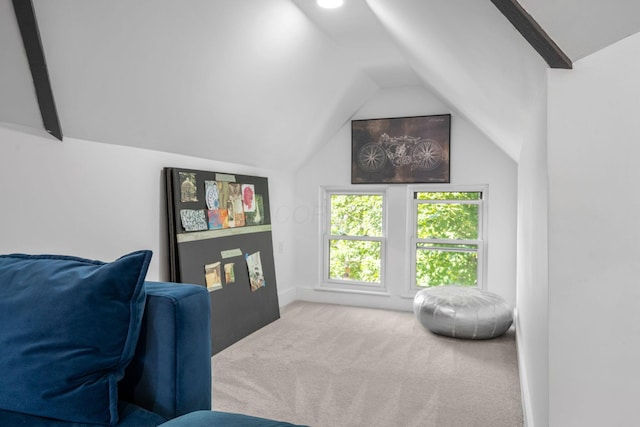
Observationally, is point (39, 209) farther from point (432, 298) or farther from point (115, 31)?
point (432, 298)

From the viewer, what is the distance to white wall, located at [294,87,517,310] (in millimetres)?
4445

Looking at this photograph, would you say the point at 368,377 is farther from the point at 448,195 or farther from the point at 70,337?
the point at 448,195

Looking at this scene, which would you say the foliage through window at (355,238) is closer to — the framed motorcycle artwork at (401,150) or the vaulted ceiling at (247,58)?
the framed motorcycle artwork at (401,150)

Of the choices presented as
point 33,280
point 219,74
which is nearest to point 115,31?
point 219,74

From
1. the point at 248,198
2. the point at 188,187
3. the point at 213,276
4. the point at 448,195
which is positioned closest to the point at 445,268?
the point at 448,195

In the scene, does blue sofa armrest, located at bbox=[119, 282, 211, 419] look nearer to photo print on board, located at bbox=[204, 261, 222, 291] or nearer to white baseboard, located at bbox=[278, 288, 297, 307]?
photo print on board, located at bbox=[204, 261, 222, 291]

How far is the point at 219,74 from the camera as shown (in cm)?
300

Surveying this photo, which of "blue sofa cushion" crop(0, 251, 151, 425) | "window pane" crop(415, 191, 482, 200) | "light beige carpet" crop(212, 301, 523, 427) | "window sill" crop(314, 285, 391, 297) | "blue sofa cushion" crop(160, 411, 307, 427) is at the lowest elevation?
"light beige carpet" crop(212, 301, 523, 427)

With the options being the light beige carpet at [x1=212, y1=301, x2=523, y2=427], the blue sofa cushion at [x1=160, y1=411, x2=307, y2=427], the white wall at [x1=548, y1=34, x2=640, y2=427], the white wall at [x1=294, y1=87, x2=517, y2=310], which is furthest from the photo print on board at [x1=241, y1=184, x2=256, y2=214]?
the white wall at [x1=548, y1=34, x2=640, y2=427]

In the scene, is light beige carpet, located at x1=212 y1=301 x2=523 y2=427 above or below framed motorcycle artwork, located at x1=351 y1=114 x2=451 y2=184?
below

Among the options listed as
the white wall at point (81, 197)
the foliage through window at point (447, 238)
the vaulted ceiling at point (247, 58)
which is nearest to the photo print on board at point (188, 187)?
the white wall at point (81, 197)

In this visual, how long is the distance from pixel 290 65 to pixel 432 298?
95.2 inches

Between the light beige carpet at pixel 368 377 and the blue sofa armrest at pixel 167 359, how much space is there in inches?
48.3

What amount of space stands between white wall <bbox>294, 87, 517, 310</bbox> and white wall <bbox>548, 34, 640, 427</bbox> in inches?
134
